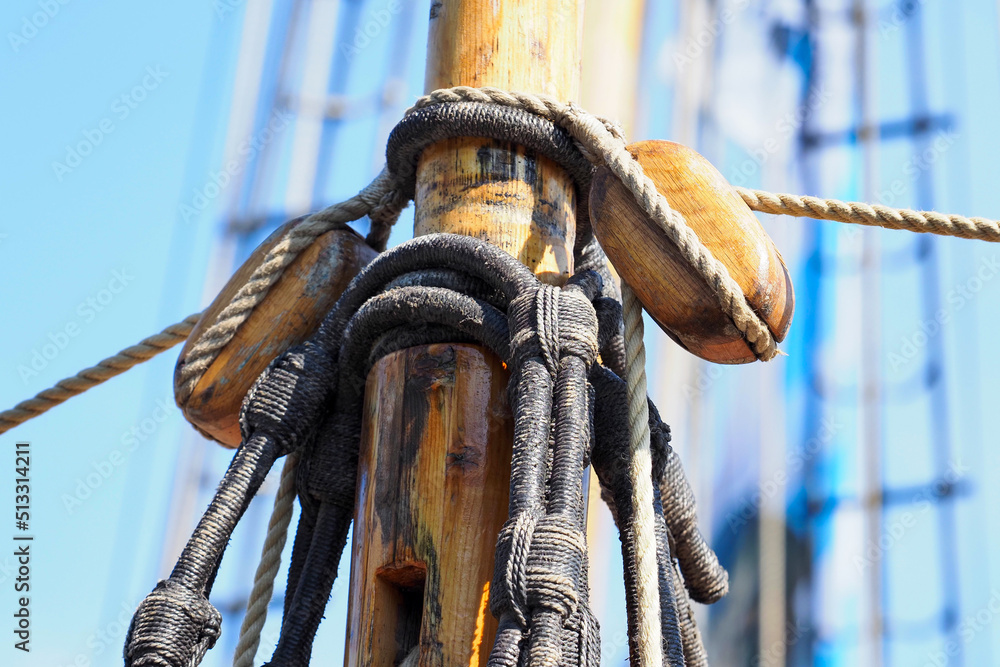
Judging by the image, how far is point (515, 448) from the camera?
1.04m

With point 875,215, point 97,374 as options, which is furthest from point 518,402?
point 97,374

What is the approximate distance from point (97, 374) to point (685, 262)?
3.65ft

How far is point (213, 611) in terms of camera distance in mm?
1155

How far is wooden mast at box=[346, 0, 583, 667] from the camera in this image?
106cm

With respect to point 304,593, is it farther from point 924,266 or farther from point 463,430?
point 924,266

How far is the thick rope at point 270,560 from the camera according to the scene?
132 centimetres

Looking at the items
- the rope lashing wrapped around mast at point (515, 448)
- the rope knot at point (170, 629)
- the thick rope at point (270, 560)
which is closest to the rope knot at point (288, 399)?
the rope lashing wrapped around mast at point (515, 448)

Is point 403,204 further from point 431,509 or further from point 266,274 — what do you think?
point 431,509

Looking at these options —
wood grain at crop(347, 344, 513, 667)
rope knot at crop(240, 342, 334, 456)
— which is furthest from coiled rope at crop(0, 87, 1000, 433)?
wood grain at crop(347, 344, 513, 667)

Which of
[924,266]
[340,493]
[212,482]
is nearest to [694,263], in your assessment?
[340,493]

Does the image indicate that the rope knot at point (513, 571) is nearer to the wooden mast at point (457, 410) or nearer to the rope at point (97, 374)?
the wooden mast at point (457, 410)

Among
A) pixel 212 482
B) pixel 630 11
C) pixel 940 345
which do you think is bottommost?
pixel 212 482

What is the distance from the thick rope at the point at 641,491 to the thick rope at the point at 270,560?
458 millimetres

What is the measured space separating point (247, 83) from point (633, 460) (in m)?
6.60
